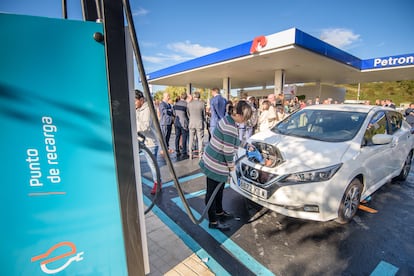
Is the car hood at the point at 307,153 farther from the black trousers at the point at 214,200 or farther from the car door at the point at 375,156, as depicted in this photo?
the black trousers at the point at 214,200

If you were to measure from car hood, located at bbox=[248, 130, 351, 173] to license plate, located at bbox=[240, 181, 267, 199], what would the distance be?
0.36 meters

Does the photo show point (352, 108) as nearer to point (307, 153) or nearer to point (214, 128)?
point (307, 153)

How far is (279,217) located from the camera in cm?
297

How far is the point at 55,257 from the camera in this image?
119 centimetres

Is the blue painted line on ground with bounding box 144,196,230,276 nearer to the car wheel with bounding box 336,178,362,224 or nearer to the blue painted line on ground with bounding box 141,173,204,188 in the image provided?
the blue painted line on ground with bounding box 141,173,204,188

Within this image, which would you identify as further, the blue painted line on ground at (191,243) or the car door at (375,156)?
the car door at (375,156)

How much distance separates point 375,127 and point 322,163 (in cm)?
163

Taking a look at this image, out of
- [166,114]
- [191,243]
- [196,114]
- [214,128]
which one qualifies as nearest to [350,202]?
[191,243]

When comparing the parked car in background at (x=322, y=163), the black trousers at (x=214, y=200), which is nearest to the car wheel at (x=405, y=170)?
the parked car in background at (x=322, y=163)

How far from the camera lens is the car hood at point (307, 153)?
251cm

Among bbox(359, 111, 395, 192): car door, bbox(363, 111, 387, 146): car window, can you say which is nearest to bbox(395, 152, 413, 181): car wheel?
bbox(359, 111, 395, 192): car door

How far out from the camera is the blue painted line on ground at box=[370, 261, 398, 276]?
2003 millimetres

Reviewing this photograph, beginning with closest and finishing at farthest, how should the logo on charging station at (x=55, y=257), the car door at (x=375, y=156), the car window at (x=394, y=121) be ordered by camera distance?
the logo on charging station at (x=55, y=257) < the car door at (x=375, y=156) < the car window at (x=394, y=121)

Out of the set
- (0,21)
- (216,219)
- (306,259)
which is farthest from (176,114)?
(0,21)
